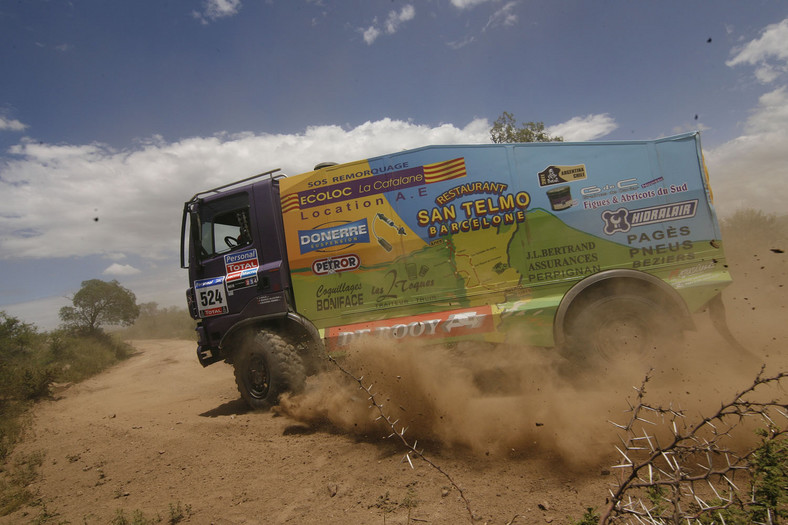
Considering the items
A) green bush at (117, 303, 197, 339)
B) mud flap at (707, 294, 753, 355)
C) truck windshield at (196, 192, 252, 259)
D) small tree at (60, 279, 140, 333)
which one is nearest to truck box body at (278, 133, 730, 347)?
mud flap at (707, 294, 753, 355)

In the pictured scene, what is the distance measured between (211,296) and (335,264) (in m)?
2.04

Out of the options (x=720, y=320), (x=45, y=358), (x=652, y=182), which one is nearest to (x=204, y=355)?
(x=652, y=182)

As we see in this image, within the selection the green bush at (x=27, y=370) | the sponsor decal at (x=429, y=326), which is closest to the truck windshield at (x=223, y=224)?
the sponsor decal at (x=429, y=326)

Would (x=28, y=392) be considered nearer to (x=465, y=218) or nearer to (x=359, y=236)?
(x=359, y=236)

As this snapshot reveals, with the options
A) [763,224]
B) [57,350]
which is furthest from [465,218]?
[57,350]

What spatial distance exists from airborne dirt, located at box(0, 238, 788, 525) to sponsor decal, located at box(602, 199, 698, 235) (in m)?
1.37

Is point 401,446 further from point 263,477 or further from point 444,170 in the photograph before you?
point 444,170

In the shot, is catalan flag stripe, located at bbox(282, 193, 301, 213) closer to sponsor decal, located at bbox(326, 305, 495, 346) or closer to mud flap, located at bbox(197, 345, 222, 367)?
sponsor decal, located at bbox(326, 305, 495, 346)

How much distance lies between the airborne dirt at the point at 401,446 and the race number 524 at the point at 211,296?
151cm

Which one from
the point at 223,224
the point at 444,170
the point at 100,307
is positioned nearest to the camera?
the point at 444,170

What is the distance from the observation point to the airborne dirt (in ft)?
9.16

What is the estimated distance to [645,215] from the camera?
4.24m

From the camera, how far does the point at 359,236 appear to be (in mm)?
4980

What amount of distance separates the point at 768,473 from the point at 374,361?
336cm
